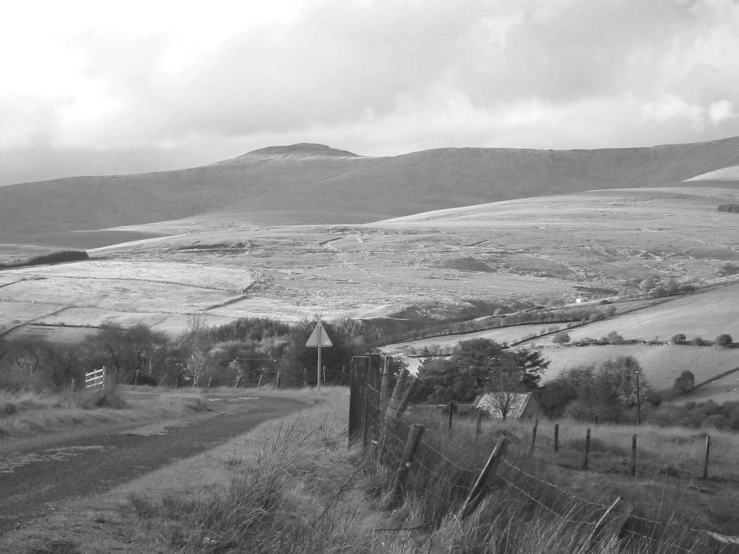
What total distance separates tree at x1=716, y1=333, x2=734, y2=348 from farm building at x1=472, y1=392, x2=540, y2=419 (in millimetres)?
13665

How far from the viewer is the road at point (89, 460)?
28.9ft

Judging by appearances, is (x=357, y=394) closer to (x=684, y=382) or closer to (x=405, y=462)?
(x=405, y=462)

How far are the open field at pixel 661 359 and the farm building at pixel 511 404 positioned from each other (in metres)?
6.45

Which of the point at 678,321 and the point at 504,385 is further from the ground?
the point at 678,321

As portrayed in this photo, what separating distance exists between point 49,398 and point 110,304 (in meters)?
58.8

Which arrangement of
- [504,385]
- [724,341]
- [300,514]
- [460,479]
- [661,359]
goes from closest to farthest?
[300,514] → [460,479] → [504,385] → [661,359] → [724,341]

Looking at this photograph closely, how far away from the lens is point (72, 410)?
1744cm

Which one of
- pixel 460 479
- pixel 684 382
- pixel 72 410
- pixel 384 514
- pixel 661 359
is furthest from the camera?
pixel 661 359

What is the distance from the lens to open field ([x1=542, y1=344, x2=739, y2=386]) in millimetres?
42906

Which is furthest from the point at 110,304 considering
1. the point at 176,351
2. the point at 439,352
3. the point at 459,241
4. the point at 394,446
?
the point at 394,446

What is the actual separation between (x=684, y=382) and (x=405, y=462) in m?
34.2

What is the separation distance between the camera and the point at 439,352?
48.3 meters

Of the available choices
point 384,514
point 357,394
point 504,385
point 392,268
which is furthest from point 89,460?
point 392,268

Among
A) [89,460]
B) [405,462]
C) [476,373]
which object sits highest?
[405,462]
